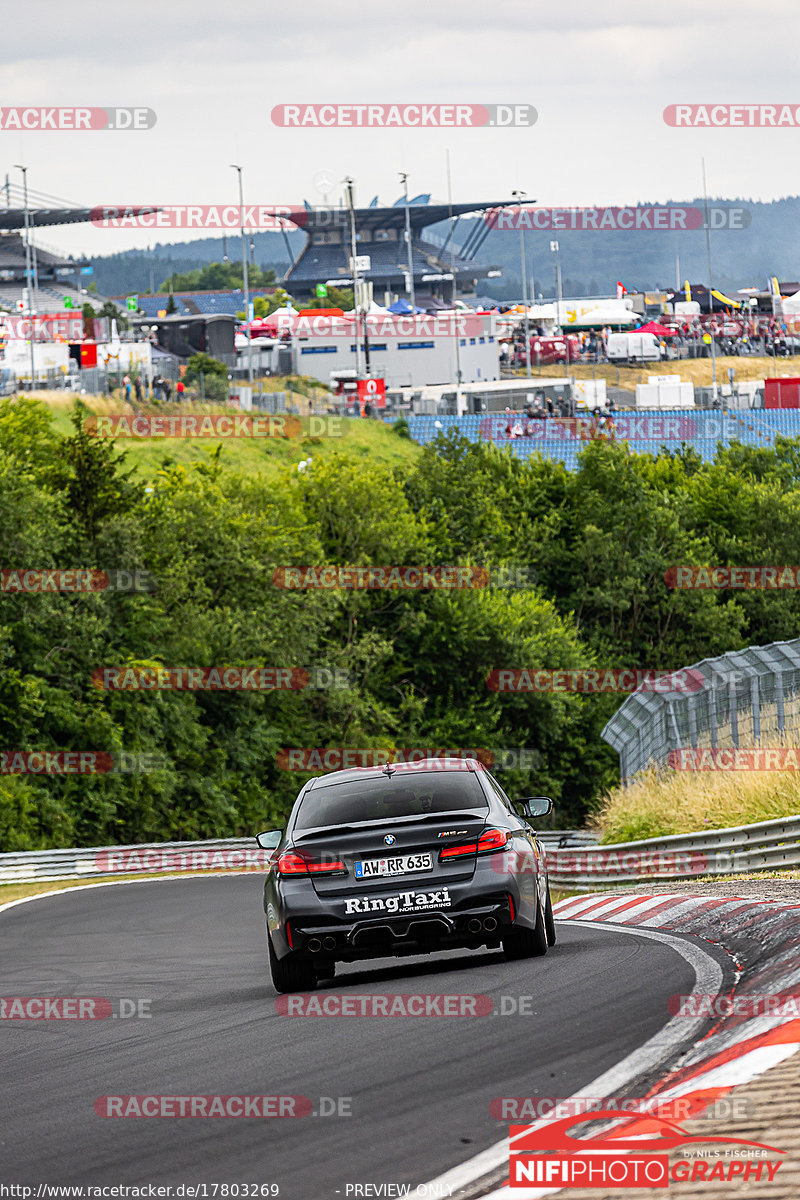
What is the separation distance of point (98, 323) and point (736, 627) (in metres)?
51.0

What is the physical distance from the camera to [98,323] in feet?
330

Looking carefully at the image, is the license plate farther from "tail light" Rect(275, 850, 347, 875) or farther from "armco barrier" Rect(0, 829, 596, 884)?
"armco barrier" Rect(0, 829, 596, 884)

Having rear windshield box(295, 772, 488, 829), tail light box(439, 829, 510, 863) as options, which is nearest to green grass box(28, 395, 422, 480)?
rear windshield box(295, 772, 488, 829)

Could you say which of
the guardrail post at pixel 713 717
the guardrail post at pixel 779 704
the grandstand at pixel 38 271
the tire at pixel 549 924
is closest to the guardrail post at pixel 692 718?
the guardrail post at pixel 713 717

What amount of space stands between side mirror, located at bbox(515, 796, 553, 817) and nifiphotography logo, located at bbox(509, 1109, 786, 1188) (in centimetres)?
524

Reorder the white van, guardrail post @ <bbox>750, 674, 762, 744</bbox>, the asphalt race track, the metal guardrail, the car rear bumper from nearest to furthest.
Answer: the asphalt race track → the car rear bumper → the metal guardrail → guardrail post @ <bbox>750, 674, 762, 744</bbox> → the white van

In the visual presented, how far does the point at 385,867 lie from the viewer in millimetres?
9469

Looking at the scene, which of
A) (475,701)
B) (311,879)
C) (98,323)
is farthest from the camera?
(98,323)

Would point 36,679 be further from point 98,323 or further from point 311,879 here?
point 98,323

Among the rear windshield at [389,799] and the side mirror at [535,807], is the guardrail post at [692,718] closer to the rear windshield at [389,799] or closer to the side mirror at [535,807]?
the side mirror at [535,807]

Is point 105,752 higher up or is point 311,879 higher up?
point 311,879

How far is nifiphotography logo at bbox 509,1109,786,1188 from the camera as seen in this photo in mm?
4633

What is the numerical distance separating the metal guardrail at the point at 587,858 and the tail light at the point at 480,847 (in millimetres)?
4649

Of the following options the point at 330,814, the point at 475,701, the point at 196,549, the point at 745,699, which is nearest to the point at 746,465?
the point at 475,701
